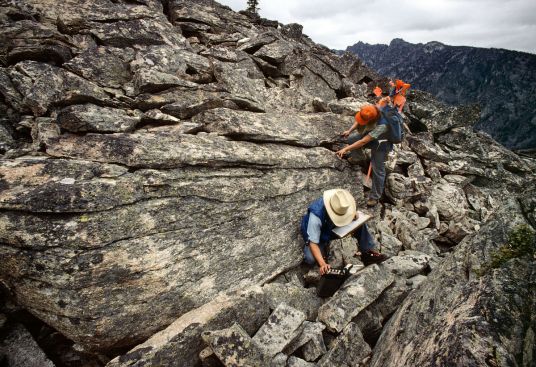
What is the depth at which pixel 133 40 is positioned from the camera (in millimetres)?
11781

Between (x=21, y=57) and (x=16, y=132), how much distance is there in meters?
3.55

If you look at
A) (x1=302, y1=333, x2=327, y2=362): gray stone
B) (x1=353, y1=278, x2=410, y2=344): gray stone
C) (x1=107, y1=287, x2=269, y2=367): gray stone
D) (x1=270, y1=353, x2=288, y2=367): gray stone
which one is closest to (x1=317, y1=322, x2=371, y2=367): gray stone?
(x1=302, y1=333, x2=327, y2=362): gray stone

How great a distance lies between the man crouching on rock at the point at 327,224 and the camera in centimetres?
781

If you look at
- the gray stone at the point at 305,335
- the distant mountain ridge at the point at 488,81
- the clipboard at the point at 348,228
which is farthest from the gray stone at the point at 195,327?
the distant mountain ridge at the point at 488,81

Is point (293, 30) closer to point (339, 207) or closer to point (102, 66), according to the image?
point (102, 66)

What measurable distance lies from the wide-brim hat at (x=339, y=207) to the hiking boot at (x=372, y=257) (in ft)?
5.12

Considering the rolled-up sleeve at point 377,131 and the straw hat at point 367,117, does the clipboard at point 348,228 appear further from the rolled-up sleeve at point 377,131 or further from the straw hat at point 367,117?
the straw hat at point 367,117

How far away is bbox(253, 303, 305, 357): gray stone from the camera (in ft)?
19.7

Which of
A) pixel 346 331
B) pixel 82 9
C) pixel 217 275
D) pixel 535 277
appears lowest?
pixel 346 331

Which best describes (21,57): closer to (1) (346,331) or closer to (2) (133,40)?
(2) (133,40)

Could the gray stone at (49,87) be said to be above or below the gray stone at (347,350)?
above

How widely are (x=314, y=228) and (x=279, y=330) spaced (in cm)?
292

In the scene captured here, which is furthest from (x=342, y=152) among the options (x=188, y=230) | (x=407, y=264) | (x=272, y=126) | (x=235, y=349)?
(x=235, y=349)

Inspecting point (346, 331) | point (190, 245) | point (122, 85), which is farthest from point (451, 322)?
point (122, 85)
